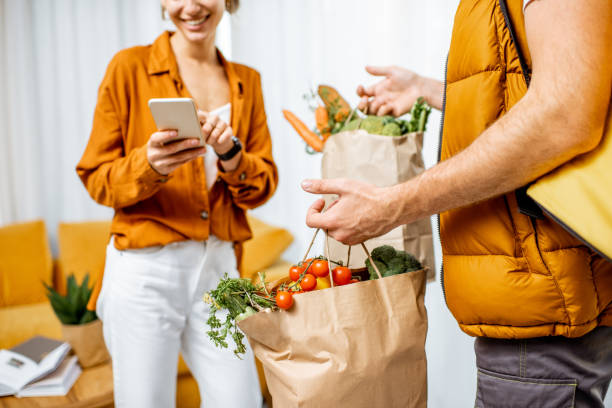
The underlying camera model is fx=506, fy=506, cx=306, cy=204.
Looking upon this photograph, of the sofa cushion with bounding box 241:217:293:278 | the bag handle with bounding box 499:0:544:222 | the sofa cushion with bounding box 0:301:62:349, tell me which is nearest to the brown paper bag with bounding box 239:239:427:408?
the bag handle with bounding box 499:0:544:222

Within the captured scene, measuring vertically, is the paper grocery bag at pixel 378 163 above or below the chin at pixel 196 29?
below

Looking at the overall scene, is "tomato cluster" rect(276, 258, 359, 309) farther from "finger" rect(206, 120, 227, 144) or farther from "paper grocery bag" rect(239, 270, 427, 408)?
"finger" rect(206, 120, 227, 144)

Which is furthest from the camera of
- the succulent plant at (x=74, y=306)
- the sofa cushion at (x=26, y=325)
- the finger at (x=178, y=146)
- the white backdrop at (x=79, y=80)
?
the white backdrop at (x=79, y=80)

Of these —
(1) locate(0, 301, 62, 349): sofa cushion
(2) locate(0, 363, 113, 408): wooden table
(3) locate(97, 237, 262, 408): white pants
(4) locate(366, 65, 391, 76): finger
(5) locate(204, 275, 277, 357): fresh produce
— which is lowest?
(1) locate(0, 301, 62, 349): sofa cushion

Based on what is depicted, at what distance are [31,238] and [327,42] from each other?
214 cm

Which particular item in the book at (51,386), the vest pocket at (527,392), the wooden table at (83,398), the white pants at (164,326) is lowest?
the wooden table at (83,398)

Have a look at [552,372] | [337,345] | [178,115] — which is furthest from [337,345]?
[178,115]

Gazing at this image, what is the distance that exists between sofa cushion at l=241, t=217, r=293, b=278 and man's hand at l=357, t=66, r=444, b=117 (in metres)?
1.69

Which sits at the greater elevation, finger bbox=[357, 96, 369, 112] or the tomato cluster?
finger bbox=[357, 96, 369, 112]

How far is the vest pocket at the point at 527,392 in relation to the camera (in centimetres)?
79

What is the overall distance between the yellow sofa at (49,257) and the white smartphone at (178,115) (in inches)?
66.4

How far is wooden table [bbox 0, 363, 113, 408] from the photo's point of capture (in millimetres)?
1967

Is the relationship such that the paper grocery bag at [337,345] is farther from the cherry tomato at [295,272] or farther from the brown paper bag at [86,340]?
the brown paper bag at [86,340]

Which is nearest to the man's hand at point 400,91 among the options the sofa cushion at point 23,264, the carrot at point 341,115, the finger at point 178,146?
the carrot at point 341,115
